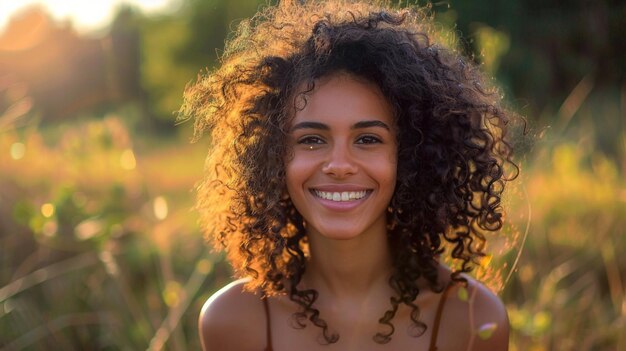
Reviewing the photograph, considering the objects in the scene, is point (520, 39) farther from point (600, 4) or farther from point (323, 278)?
point (323, 278)

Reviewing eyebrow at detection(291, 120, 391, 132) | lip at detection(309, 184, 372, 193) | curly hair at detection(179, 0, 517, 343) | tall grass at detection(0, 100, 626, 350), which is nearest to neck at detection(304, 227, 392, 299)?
curly hair at detection(179, 0, 517, 343)

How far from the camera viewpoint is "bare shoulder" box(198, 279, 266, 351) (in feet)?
8.80

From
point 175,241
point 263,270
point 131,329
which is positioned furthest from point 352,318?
point 175,241

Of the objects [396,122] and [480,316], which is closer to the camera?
[396,122]

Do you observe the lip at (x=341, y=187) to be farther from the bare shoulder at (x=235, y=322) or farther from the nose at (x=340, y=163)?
the bare shoulder at (x=235, y=322)

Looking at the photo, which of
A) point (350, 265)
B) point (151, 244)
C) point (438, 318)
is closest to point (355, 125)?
point (350, 265)

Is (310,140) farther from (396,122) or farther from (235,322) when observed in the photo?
(235,322)

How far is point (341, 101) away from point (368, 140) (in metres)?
0.14

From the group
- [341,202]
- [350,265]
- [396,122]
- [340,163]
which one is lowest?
[350,265]

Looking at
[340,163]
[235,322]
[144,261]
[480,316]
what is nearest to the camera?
[340,163]

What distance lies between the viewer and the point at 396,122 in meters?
2.46

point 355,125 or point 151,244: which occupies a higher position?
point 355,125

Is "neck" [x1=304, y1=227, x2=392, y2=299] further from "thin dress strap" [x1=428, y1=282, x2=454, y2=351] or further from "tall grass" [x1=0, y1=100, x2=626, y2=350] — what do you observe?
"tall grass" [x1=0, y1=100, x2=626, y2=350]

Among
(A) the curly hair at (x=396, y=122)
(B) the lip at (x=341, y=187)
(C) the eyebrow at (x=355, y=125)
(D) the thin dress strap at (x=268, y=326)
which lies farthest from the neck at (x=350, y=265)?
(C) the eyebrow at (x=355, y=125)
